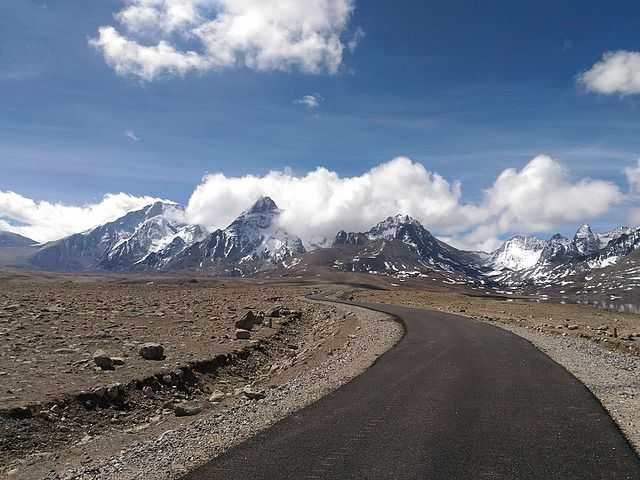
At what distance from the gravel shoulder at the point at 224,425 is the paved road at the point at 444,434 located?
690 mm

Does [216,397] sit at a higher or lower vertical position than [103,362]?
lower

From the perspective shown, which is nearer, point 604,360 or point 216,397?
point 216,397

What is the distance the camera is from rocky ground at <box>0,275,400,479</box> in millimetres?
12305

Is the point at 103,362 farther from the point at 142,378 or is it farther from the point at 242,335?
the point at 242,335

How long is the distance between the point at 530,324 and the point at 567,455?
35.2m

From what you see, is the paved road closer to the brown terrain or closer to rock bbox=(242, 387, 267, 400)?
the brown terrain

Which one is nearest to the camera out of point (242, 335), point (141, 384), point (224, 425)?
point (224, 425)

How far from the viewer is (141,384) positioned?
18.2 m

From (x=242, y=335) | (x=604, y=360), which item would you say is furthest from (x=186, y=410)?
(x=604, y=360)

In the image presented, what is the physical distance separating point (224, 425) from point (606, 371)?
54.8ft

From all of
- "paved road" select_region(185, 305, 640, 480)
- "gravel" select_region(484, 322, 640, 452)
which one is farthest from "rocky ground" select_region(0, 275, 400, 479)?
"gravel" select_region(484, 322, 640, 452)

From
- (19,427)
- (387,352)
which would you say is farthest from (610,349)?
(19,427)

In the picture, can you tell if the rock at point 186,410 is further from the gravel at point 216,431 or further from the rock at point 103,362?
the rock at point 103,362

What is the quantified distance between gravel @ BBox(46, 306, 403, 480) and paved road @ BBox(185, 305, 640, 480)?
0.61 metres
